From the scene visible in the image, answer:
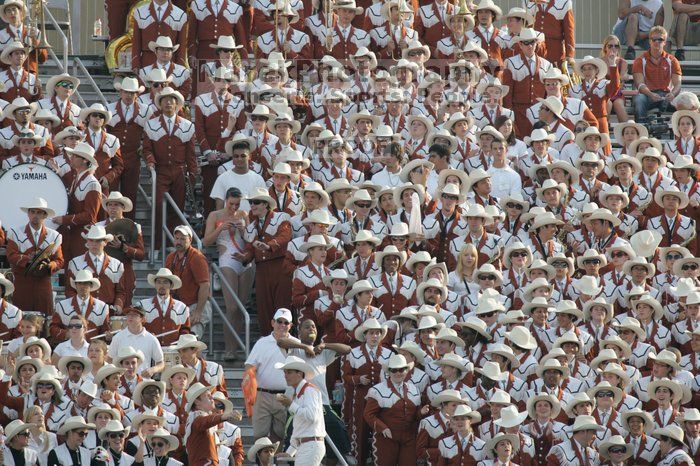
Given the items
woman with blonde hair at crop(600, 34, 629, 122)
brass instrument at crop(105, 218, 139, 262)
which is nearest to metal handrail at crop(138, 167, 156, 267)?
brass instrument at crop(105, 218, 139, 262)

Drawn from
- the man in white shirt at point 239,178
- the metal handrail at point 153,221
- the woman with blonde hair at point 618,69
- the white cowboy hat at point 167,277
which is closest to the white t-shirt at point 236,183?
the man in white shirt at point 239,178

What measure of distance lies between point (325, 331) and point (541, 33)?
23.7 ft

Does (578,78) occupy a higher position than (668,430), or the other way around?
(578,78)

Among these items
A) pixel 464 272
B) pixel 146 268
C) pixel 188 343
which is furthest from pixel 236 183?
pixel 188 343

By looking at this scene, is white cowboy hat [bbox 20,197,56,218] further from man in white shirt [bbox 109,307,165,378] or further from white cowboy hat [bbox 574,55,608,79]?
white cowboy hat [bbox 574,55,608,79]

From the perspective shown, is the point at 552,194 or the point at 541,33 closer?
the point at 552,194

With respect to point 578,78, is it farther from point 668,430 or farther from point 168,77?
point 668,430

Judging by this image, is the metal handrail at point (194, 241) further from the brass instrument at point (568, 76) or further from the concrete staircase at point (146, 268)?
the brass instrument at point (568, 76)

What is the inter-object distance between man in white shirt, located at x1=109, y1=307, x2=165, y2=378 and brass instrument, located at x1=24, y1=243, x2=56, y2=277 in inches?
68.7

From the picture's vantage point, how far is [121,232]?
25.0 m

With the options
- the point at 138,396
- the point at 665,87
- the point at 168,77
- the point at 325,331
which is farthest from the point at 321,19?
the point at 138,396

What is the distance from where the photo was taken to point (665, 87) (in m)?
30.1

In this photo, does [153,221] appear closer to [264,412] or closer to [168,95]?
[168,95]

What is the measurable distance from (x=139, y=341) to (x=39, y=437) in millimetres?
1698
